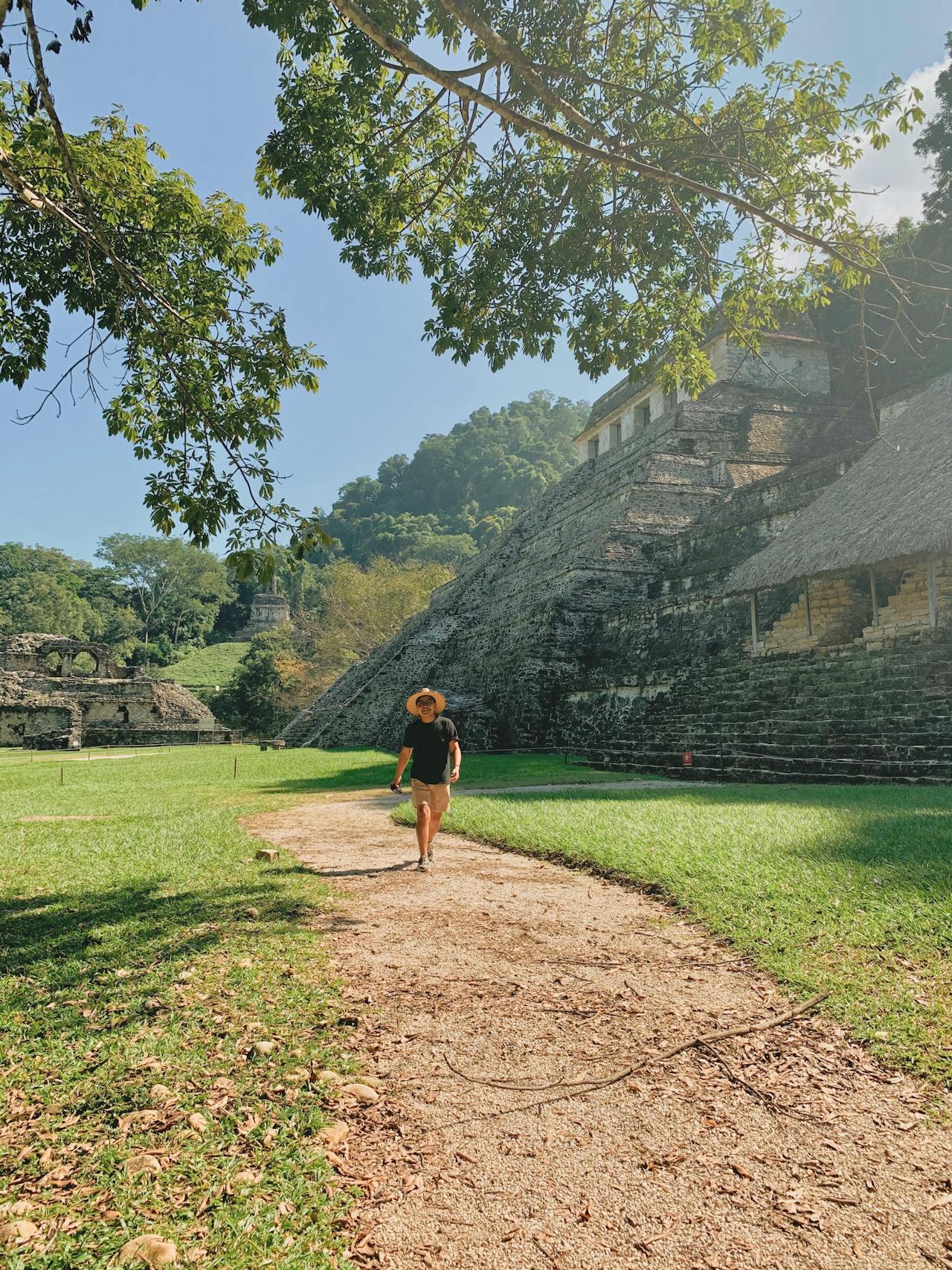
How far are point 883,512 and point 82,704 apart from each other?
96.6 ft

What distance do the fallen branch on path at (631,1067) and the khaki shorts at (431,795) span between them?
2918 millimetres

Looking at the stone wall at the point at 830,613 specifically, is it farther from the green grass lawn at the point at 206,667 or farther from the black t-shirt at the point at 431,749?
the green grass lawn at the point at 206,667

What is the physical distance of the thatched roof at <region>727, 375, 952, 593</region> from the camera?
33.6ft

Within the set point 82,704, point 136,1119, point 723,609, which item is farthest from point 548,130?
point 82,704

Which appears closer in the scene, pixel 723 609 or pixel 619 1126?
pixel 619 1126

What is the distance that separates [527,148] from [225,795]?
8227mm

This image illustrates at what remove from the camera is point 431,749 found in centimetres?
554

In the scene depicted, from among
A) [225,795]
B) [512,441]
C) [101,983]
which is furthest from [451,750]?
[512,441]

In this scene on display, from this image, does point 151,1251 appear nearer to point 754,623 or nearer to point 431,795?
point 431,795

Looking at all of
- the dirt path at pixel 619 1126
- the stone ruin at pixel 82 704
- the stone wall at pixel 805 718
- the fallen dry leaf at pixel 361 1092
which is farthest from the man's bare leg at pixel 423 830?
the stone ruin at pixel 82 704

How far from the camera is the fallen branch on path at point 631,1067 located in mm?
2316

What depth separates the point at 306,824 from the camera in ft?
24.6

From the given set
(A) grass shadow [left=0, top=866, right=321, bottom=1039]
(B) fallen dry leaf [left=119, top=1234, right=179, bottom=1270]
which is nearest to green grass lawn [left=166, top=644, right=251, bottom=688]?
(A) grass shadow [left=0, top=866, right=321, bottom=1039]

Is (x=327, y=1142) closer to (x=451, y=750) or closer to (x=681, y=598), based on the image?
(x=451, y=750)
